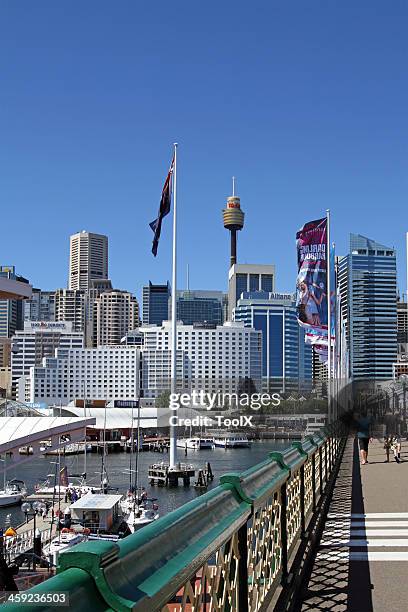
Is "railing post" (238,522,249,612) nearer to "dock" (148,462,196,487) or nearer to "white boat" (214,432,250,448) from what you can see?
"dock" (148,462,196,487)

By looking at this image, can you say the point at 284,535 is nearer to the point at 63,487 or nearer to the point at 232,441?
the point at 63,487

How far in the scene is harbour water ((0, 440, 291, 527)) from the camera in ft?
212

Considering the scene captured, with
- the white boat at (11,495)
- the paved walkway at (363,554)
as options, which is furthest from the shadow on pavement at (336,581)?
the white boat at (11,495)

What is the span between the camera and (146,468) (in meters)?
90.2

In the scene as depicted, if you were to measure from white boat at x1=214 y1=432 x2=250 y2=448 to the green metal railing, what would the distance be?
11837 cm

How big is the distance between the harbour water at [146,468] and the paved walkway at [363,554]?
41.2 meters

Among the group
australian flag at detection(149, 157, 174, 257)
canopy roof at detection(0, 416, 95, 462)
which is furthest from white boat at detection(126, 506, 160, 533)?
canopy roof at detection(0, 416, 95, 462)

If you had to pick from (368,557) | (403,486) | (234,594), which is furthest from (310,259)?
(234,594)

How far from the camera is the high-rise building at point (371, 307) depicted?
12838cm

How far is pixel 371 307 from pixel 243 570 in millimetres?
139039

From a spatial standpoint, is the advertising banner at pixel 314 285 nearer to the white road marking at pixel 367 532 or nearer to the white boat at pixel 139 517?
the white boat at pixel 139 517

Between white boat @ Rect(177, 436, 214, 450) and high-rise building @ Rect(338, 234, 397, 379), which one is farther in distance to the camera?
high-rise building @ Rect(338, 234, 397, 379)

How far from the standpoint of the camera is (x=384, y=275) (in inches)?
5408

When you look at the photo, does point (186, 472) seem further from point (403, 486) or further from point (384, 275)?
point (384, 275)
